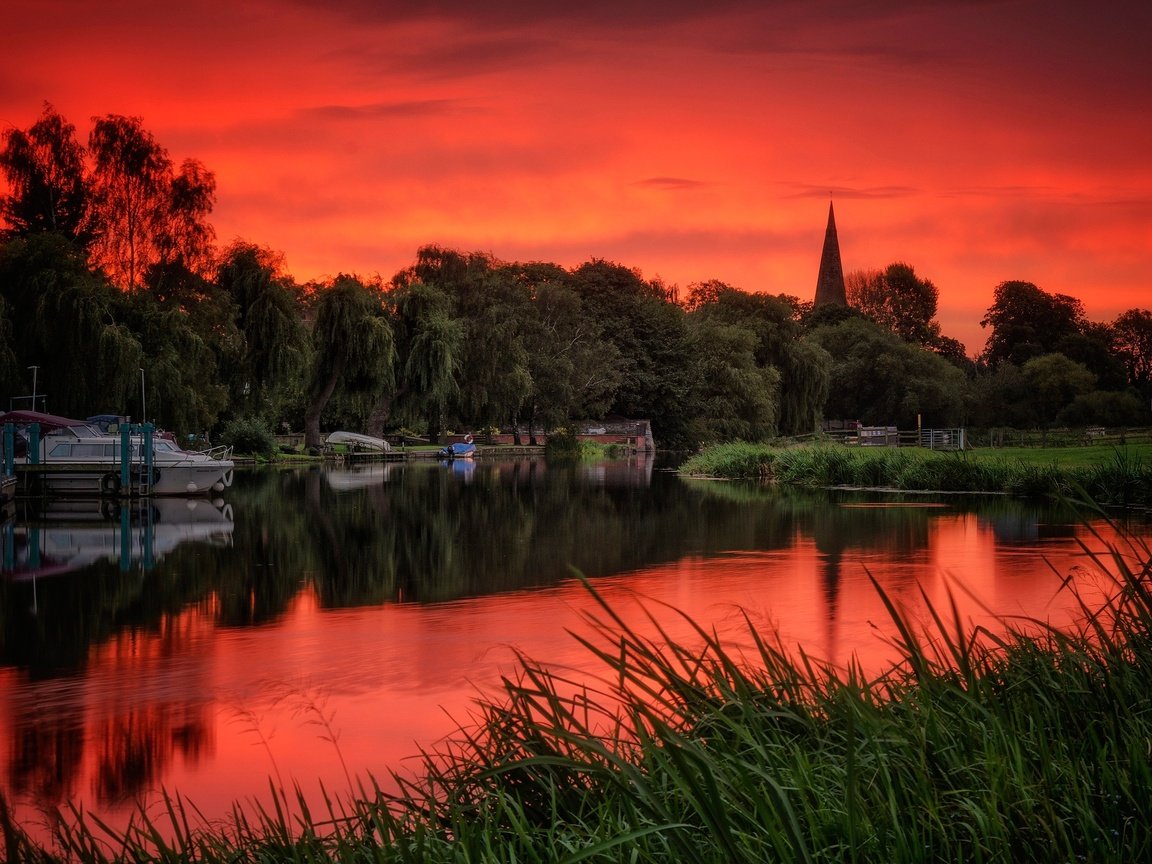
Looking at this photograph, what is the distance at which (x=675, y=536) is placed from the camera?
24.7 meters

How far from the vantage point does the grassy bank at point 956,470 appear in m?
29.1

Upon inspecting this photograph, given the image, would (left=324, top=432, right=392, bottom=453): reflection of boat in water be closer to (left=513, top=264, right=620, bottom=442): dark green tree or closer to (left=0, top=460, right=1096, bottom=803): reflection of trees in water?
(left=513, top=264, right=620, bottom=442): dark green tree

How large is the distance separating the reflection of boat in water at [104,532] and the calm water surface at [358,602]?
115 millimetres

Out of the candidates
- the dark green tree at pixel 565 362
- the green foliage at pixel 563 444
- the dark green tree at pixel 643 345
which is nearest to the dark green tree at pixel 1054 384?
the dark green tree at pixel 643 345

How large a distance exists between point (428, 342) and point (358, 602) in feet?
159

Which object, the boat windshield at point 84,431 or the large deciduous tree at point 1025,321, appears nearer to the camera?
the boat windshield at point 84,431

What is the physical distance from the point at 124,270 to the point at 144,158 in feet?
14.7

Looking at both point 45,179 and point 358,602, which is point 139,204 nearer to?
point 45,179

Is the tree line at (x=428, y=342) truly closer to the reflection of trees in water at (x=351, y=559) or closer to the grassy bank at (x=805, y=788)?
the reflection of trees in water at (x=351, y=559)

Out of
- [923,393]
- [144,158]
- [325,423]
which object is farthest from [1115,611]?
[923,393]

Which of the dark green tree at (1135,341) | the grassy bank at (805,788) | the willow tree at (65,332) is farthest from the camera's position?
the dark green tree at (1135,341)

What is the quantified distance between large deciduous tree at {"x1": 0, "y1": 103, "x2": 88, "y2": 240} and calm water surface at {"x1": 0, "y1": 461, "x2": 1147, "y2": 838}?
20.8 m

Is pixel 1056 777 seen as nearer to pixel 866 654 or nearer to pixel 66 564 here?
pixel 866 654

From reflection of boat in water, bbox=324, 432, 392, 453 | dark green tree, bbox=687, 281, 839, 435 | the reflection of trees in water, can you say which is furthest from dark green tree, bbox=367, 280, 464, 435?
dark green tree, bbox=687, 281, 839, 435
